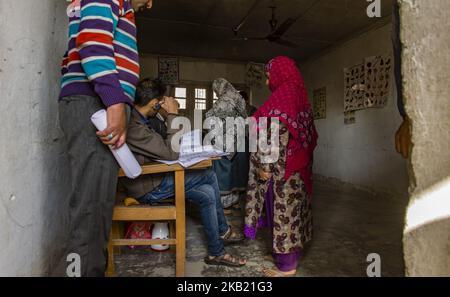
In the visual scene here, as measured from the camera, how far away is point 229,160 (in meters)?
3.02

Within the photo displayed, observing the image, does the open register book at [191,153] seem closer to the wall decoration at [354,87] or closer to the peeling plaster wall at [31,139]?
the peeling plaster wall at [31,139]

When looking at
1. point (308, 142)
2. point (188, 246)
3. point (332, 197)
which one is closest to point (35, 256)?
point (188, 246)

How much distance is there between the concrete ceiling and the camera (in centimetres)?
404

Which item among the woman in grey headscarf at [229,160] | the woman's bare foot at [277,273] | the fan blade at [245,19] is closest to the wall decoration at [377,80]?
the fan blade at [245,19]

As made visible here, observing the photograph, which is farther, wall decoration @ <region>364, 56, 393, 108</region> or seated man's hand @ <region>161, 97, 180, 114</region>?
wall decoration @ <region>364, 56, 393, 108</region>

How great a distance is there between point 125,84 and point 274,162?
961 mm

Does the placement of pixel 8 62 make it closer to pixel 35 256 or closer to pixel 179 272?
pixel 35 256

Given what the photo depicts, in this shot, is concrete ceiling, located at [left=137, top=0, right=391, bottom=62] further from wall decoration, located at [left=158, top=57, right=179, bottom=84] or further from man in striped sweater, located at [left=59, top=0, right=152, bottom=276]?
man in striped sweater, located at [left=59, top=0, right=152, bottom=276]

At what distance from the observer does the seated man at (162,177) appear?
1481mm

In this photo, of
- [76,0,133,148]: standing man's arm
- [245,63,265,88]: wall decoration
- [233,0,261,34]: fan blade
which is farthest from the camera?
[245,63,265,88]: wall decoration

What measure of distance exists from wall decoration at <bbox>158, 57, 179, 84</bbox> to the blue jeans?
5110 millimetres

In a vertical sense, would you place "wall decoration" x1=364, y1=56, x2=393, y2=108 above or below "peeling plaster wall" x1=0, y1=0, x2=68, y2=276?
above

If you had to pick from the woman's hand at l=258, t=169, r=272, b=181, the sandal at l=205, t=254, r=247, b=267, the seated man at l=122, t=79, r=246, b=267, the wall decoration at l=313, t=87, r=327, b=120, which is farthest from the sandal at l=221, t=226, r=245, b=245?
the wall decoration at l=313, t=87, r=327, b=120

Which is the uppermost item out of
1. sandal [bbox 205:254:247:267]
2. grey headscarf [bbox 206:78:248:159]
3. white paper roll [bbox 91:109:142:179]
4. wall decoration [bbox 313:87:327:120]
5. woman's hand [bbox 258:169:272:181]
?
wall decoration [bbox 313:87:327:120]
